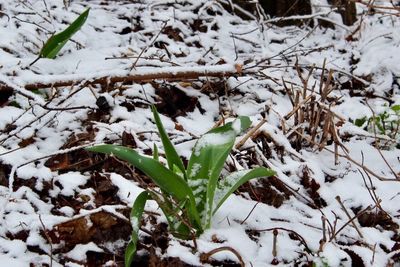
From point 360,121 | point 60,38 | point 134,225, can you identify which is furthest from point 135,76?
point 360,121

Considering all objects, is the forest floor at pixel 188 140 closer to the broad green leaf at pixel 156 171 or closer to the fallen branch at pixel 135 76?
the fallen branch at pixel 135 76

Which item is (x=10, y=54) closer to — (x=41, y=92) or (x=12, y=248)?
(x=41, y=92)

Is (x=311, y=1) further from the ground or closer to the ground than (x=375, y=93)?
further from the ground

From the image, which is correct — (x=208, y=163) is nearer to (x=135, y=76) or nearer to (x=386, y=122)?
(x=135, y=76)

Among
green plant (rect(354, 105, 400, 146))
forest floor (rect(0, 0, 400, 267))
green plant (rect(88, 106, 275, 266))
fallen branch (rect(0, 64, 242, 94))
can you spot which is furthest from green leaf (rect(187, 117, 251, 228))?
green plant (rect(354, 105, 400, 146))

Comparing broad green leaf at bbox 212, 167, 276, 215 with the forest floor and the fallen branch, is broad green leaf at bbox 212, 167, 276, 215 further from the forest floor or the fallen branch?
the fallen branch

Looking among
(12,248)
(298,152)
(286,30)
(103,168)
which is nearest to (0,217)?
(12,248)
